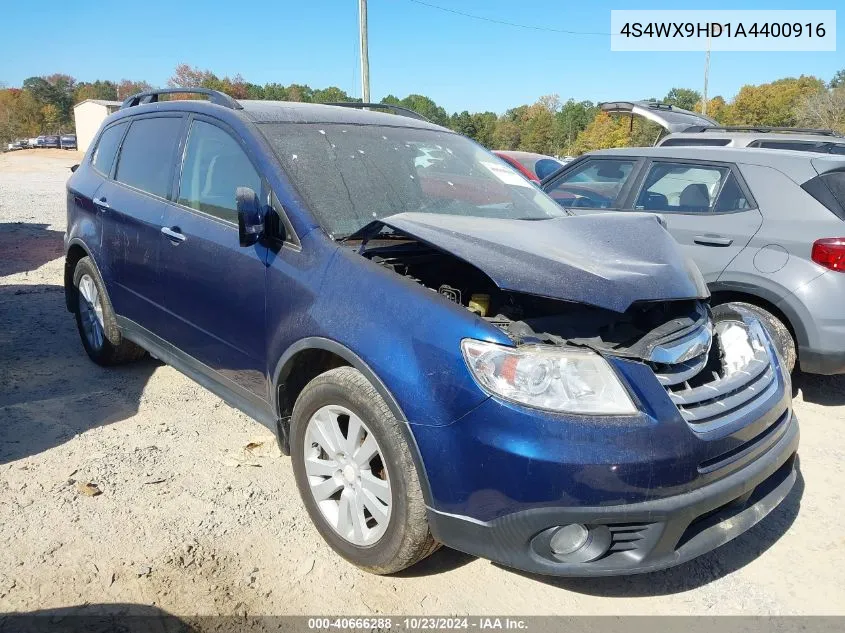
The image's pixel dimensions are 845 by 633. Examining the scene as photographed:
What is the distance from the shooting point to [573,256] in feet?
7.98

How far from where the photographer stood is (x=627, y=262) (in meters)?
2.43

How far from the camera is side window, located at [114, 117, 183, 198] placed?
143 inches

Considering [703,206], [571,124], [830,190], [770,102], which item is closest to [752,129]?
[703,206]

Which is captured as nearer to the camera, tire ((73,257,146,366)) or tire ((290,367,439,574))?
tire ((290,367,439,574))

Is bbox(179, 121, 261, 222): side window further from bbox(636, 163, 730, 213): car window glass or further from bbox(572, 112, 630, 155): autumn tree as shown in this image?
bbox(572, 112, 630, 155): autumn tree

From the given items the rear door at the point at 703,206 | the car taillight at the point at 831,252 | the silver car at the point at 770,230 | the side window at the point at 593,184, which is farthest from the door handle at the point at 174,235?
the car taillight at the point at 831,252

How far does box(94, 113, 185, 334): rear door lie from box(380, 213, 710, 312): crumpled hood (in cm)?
169

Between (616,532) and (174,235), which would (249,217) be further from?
(616,532)

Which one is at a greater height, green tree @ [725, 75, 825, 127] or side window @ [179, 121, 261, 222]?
green tree @ [725, 75, 825, 127]

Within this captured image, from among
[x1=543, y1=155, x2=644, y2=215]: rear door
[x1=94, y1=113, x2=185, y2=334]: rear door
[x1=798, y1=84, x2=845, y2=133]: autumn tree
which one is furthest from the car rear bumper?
[x1=798, y1=84, x2=845, y2=133]: autumn tree

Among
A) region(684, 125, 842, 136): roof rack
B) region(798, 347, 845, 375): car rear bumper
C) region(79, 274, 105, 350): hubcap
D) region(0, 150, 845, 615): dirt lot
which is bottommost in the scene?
region(0, 150, 845, 615): dirt lot

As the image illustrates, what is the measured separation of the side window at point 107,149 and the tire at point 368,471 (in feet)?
8.92

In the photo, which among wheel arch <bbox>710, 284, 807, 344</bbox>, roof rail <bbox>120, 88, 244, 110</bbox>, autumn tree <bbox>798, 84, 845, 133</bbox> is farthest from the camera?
autumn tree <bbox>798, 84, 845, 133</bbox>

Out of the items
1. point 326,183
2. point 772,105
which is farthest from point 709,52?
point 326,183
